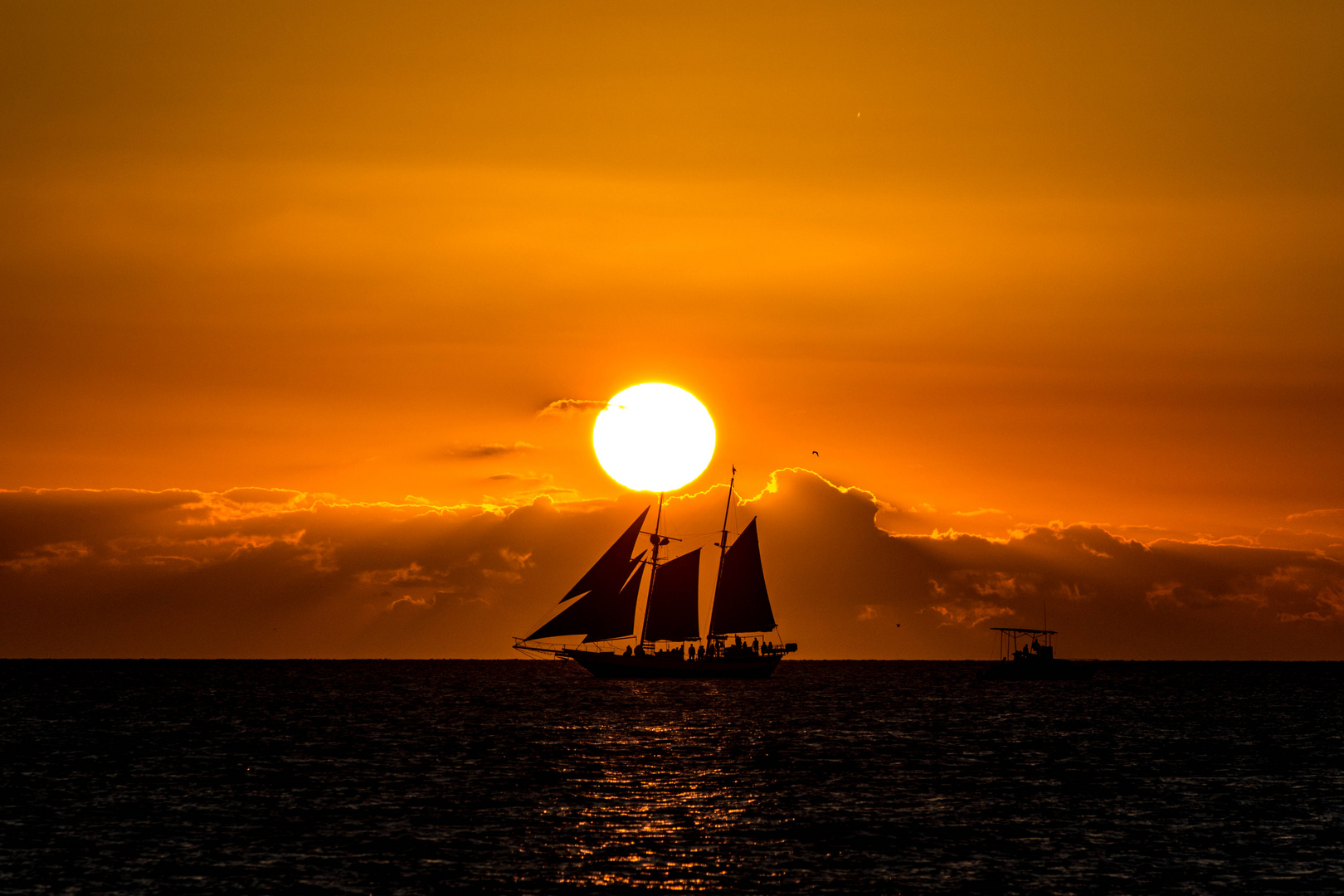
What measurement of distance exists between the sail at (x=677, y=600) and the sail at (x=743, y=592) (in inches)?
142

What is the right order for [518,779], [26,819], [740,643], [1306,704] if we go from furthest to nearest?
[740,643] < [1306,704] < [518,779] < [26,819]

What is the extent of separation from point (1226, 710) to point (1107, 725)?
133 ft

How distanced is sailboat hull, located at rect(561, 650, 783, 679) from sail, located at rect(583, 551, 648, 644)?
15.8 m

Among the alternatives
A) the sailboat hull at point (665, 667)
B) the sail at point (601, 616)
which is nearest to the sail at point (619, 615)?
the sail at point (601, 616)

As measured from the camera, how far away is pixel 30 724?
109750mm

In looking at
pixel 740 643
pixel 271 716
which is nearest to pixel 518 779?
pixel 271 716

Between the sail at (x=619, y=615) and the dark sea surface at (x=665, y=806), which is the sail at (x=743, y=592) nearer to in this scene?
the sail at (x=619, y=615)

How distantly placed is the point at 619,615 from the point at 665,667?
20.0 m

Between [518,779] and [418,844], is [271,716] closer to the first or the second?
[518,779]

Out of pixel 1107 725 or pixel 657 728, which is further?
pixel 1107 725

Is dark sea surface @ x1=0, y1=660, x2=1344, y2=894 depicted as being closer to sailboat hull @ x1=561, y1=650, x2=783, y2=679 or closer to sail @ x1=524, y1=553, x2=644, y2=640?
sail @ x1=524, y1=553, x2=644, y2=640

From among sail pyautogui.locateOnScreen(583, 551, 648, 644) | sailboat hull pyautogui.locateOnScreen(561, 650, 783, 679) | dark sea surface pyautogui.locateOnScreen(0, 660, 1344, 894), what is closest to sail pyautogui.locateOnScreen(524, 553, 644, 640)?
sail pyautogui.locateOnScreen(583, 551, 648, 644)

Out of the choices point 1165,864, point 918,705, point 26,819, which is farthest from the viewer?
point 918,705

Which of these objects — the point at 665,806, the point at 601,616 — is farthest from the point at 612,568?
the point at 665,806
